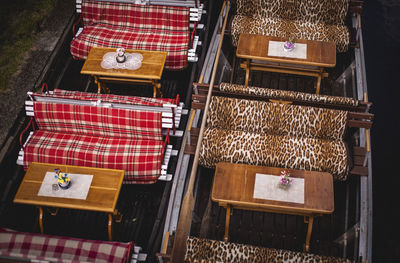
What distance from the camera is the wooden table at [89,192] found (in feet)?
12.1

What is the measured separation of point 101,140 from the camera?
4445 mm

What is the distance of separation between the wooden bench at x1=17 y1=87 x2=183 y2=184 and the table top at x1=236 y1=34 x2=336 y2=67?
4.64ft

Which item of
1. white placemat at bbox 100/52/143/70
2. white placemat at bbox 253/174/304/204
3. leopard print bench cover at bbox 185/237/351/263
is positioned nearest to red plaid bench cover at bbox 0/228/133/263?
leopard print bench cover at bbox 185/237/351/263

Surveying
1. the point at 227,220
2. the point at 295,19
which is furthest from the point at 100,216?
the point at 295,19

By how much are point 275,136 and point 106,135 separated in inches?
87.7

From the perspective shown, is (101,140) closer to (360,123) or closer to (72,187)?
(72,187)

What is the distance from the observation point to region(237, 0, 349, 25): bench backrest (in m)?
5.32

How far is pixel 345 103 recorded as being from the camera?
3.94 metres

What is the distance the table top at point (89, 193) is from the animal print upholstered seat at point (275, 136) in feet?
3.60

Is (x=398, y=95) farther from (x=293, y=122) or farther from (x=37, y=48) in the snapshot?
(x=37, y=48)

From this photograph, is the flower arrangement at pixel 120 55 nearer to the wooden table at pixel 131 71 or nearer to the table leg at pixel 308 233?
the wooden table at pixel 131 71

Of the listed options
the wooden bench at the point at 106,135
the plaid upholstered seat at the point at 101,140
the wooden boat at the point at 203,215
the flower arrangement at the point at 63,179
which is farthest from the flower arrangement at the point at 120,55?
the flower arrangement at the point at 63,179

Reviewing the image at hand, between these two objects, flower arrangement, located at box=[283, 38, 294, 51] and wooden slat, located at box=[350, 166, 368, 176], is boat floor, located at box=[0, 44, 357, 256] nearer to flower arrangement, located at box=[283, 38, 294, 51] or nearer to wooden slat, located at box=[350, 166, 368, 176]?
wooden slat, located at box=[350, 166, 368, 176]

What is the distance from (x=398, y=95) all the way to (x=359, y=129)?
98.8 inches
